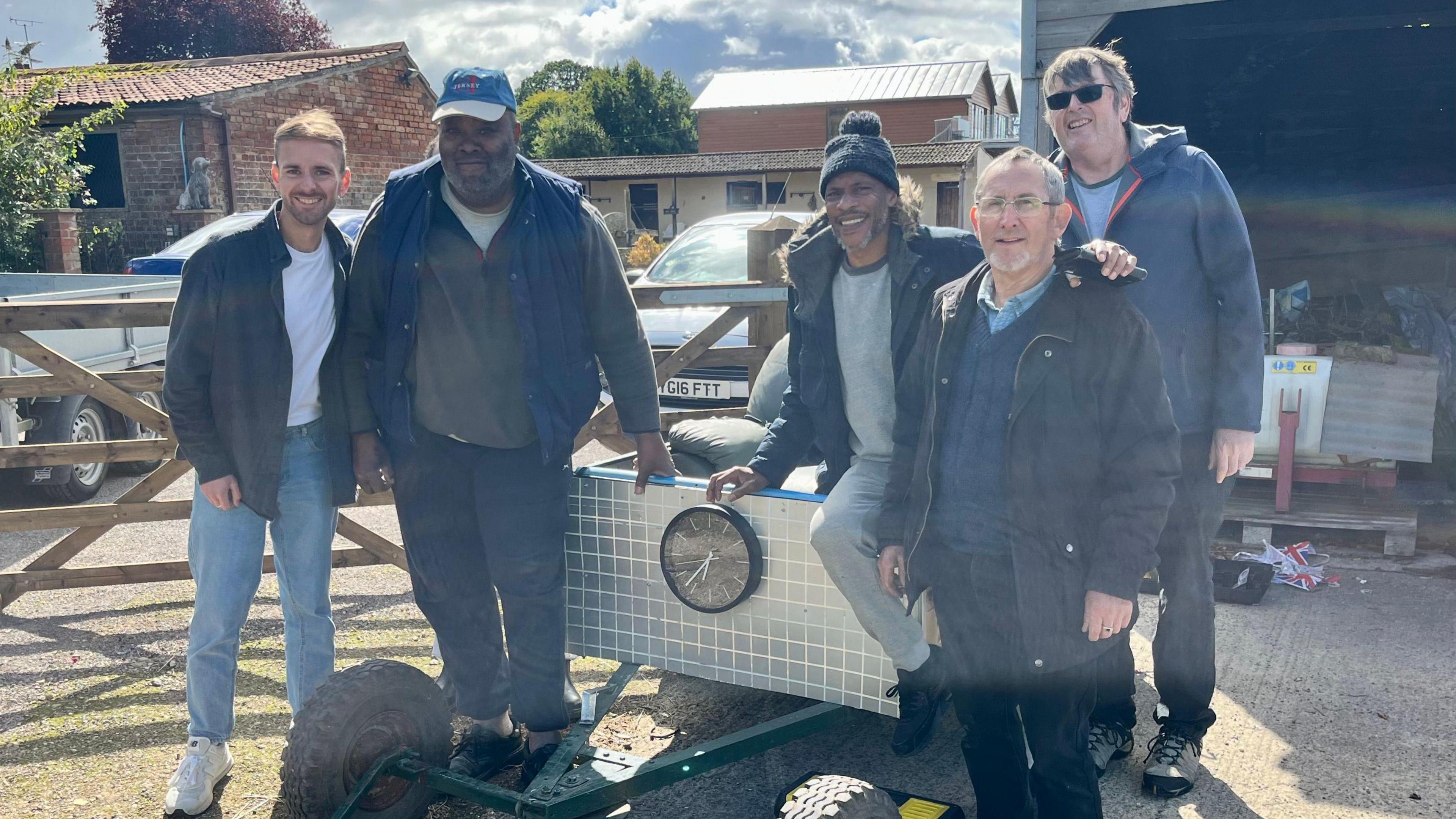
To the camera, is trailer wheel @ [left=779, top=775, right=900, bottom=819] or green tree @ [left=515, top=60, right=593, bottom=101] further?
green tree @ [left=515, top=60, right=593, bottom=101]

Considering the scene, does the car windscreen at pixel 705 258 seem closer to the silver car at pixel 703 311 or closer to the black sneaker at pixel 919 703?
the silver car at pixel 703 311

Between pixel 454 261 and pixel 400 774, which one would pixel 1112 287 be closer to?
pixel 454 261

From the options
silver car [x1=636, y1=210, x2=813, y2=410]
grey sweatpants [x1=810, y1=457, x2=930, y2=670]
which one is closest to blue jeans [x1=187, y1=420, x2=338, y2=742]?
grey sweatpants [x1=810, y1=457, x2=930, y2=670]

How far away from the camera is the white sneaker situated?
11.0 feet


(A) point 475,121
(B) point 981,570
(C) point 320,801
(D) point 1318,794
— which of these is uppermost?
(A) point 475,121

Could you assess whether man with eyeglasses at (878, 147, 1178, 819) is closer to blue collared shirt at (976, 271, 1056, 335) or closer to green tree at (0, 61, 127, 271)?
blue collared shirt at (976, 271, 1056, 335)

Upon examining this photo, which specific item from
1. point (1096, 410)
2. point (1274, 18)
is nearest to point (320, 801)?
point (1096, 410)

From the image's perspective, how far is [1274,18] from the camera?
347 inches

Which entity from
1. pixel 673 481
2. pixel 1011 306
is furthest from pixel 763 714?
pixel 1011 306

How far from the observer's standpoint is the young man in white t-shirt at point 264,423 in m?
3.22

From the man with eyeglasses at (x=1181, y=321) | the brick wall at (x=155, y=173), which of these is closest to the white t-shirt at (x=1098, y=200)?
the man with eyeglasses at (x=1181, y=321)

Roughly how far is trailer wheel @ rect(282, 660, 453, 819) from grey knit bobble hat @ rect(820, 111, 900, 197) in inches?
72.8

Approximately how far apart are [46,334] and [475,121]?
222 inches

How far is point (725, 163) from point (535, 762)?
3672cm
